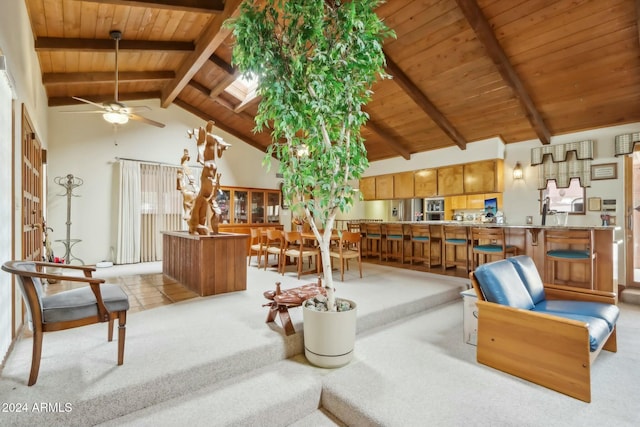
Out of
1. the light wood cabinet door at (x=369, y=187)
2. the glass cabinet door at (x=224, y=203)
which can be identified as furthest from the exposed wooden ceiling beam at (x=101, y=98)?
the light wood cabinet door at (x=369, y=187)

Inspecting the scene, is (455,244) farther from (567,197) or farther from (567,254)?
(567,197)

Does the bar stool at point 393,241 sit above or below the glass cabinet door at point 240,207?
below

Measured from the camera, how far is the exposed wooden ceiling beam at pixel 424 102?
4.77m

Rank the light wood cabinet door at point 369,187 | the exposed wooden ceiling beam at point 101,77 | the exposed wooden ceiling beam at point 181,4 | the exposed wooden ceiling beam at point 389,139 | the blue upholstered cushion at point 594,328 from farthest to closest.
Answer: the light wood cabinet door at point 369,187 < the exposed wooden ceiling beam at point 389,139 < the exposed wooden ceiling beam at point 101,77 < the exposed wooden ceiling beam at point 181,4 < the blue upholstered cushion at point 594,328

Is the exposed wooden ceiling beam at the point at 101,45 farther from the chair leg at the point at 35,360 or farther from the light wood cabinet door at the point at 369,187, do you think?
the light wood cabinet door at the point at 369,187

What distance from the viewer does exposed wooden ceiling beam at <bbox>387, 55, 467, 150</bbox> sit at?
15.6ft

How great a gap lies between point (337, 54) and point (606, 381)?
2914mm

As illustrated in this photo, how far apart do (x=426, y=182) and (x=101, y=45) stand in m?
6.26

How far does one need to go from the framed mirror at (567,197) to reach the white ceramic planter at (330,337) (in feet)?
16.0

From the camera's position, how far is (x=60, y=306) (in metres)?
1.84

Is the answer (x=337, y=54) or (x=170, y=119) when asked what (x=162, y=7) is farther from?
(x=170, y=119)

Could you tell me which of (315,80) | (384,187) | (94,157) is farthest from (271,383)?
(384,187)

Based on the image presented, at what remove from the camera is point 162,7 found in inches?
133

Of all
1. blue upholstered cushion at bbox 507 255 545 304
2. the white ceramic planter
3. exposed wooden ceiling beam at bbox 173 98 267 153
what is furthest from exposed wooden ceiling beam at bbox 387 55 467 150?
exposed wooden ceiling beam at bbox 173 98 267 153
